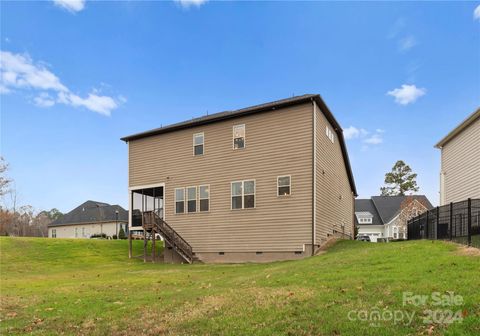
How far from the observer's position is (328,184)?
65.2ft

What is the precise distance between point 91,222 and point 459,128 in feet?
172

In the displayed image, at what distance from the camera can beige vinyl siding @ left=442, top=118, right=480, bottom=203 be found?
17.7m

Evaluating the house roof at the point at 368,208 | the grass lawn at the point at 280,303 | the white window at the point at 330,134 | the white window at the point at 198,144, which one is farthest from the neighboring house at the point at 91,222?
the grass lawn at the point at 280,303

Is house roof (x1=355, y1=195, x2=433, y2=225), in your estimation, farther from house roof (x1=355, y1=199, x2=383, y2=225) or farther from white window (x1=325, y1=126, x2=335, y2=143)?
white window (x1=325, y1=126, x2=335, y2=143)

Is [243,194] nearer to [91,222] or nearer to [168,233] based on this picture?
[168,233]

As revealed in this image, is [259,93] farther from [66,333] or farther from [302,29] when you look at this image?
[66,333]

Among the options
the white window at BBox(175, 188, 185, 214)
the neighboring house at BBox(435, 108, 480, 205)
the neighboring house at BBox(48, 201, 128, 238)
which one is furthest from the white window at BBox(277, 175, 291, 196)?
the neighboring house at BBox(48, 201, 128, 238)

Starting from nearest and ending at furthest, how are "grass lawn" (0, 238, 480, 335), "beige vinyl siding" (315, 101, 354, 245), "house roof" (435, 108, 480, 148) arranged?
"grass lawn" (0, 238, 480, 335) < "house roof" (435, 108, 480, 148) < "beige vinyl siding" (315, 101, 354, 245)

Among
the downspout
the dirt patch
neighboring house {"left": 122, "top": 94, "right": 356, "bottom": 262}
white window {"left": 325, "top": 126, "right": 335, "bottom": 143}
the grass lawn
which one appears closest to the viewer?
the grass lawn

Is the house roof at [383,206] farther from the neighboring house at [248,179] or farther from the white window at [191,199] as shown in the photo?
the white window at [191,199]

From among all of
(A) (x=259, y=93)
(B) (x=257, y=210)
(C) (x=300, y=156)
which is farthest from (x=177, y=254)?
(A) (x=259, y=93)

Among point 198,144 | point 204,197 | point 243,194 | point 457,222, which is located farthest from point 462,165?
point 198,144

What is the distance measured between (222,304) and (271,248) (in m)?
11.1

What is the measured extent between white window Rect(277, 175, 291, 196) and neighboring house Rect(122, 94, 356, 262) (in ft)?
0.16
